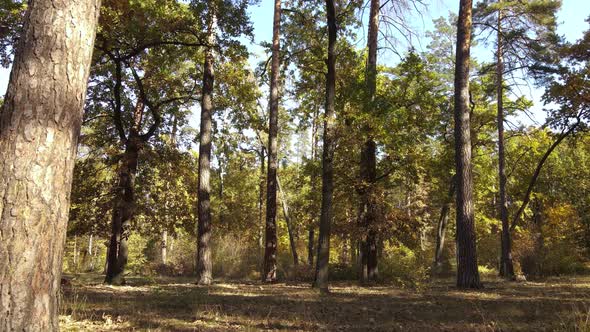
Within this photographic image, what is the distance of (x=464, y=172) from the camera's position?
11.8 metres

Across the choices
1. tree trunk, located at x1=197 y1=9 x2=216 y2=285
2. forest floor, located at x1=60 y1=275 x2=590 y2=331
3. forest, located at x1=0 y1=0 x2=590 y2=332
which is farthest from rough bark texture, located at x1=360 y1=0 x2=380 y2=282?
forest floor, located at x1=60 y1=275 x2=590 y2=331

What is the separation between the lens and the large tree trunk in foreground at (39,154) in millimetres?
2693

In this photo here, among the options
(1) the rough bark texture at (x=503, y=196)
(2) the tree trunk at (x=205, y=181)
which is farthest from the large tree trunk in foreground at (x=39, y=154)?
(1) the rough bark texture at (x=503, y=196)

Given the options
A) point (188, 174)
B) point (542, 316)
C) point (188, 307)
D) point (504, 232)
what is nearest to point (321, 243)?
point (188, 307)

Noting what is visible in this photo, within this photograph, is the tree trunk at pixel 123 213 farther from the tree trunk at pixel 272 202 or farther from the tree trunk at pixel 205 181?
the tree trunk at pixel 272 202

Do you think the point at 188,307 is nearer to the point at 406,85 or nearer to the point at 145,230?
the point at 145,230

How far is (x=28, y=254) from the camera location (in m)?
2.73

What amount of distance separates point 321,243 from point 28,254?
8739mm

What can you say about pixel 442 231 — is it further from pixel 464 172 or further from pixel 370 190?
pixel 464 172

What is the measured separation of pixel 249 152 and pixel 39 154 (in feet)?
91.9

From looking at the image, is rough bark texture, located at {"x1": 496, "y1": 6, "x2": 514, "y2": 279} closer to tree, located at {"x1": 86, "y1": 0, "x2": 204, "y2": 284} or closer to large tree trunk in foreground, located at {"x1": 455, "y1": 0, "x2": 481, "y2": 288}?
large tree trunk in foreground, located at {"x1": 455, "y1": 0, "x2": 481, "y2": 288}

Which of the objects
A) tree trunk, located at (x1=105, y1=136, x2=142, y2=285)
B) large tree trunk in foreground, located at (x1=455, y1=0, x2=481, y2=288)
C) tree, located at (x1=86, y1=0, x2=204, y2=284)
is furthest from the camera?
tree trunk, located at (x1=105, y1=136, x2=142, y2=285)

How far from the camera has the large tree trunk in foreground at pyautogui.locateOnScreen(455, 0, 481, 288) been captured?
1138 centimetres

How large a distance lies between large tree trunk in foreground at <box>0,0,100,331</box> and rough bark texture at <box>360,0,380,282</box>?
Result: 13166mm
